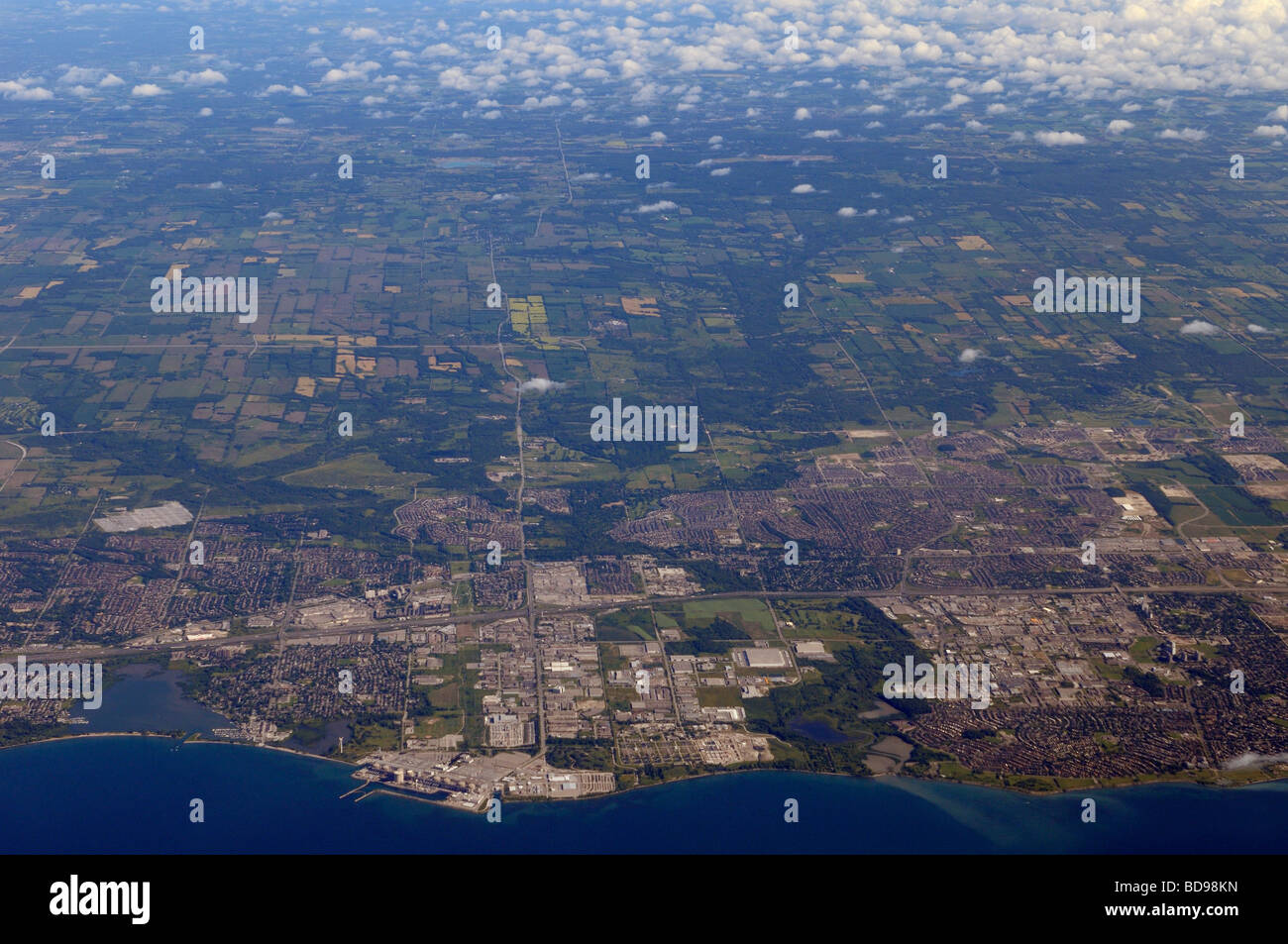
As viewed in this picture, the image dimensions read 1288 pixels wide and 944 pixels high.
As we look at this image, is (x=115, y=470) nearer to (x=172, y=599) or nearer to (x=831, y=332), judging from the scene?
(x=172, y=599)

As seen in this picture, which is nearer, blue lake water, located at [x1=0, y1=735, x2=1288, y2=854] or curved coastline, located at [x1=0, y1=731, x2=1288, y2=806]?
blue lake water, located at [x1=0, y1=735, x2=1288, y2=854]

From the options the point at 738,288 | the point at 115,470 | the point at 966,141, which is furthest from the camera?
the point at 966,141

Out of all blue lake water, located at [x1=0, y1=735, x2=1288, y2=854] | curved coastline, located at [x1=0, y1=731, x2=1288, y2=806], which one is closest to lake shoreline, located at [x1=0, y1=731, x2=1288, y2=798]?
curved coastline, located at [x1=0, y1=731, x2=1288, y2=806]

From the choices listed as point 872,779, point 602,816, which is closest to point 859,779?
point 872,779

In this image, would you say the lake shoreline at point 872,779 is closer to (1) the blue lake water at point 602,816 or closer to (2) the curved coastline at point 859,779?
(2) the curved coastline at point 859,779

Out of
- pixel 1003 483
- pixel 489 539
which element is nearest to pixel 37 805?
pixel 489 539

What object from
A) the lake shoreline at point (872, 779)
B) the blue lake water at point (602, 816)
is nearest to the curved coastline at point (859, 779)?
the lake shoreline at point (872, 779)

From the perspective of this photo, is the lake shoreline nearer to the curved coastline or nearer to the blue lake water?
the curved coastline

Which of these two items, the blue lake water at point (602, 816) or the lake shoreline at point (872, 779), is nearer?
the blue lake water at point (602, 816)
